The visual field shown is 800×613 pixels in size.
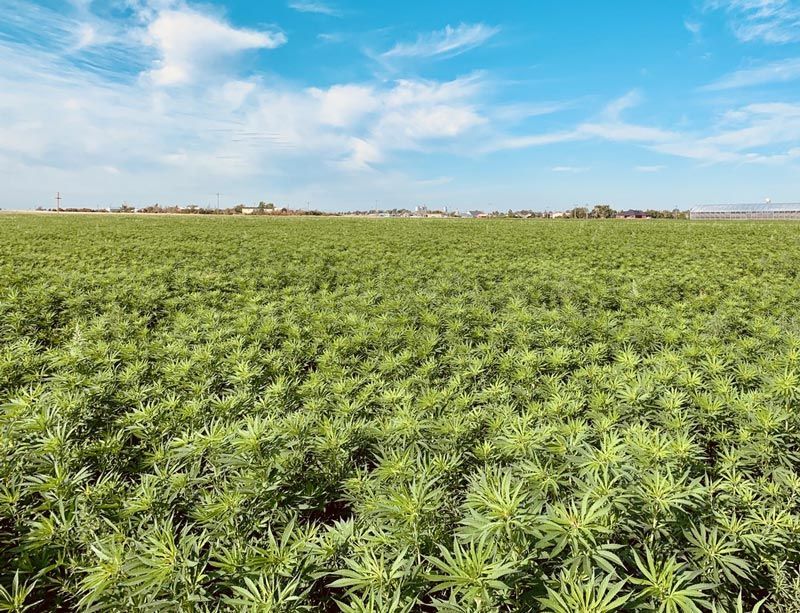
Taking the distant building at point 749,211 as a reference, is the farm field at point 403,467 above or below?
below

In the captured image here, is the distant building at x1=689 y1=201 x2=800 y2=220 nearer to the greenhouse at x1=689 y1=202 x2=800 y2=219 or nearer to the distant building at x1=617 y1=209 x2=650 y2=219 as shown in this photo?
the greenhouse at x1=689 y1=202 x2=800 y2=219

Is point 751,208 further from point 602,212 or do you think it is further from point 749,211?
point 602,212

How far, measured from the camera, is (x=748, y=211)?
78.6m

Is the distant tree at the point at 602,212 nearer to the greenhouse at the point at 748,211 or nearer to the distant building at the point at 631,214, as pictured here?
the distant building at the point at 631,214

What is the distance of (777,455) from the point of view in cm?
299

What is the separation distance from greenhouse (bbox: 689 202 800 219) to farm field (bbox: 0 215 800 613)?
3667 inches

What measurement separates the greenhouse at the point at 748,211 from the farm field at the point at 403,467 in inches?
3667

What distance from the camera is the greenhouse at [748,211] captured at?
244 feet

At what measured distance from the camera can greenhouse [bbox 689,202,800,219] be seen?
74.5m

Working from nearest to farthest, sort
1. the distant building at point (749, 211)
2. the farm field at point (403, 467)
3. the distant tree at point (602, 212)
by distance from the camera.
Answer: the farm field at point (403, 467) → the distant building at point (749, 211) → the distant tree at point (602, 212)

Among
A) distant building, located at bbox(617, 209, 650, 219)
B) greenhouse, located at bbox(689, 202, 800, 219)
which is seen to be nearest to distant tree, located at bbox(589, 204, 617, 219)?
distant building, located at bbox(617, 209, 650, 219)

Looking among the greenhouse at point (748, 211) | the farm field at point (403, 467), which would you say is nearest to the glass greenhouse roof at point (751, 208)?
the greenhouse at point (748, 211)

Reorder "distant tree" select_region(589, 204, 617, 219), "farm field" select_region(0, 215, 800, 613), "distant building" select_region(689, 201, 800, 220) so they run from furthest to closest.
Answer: "distant tree" select_region(589, 204, 617, 219), "distant building" select_region(689, 201, 800, 220), "farm field" select_region(0, 215, 800, 613)

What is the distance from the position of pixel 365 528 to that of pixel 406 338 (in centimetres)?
408
